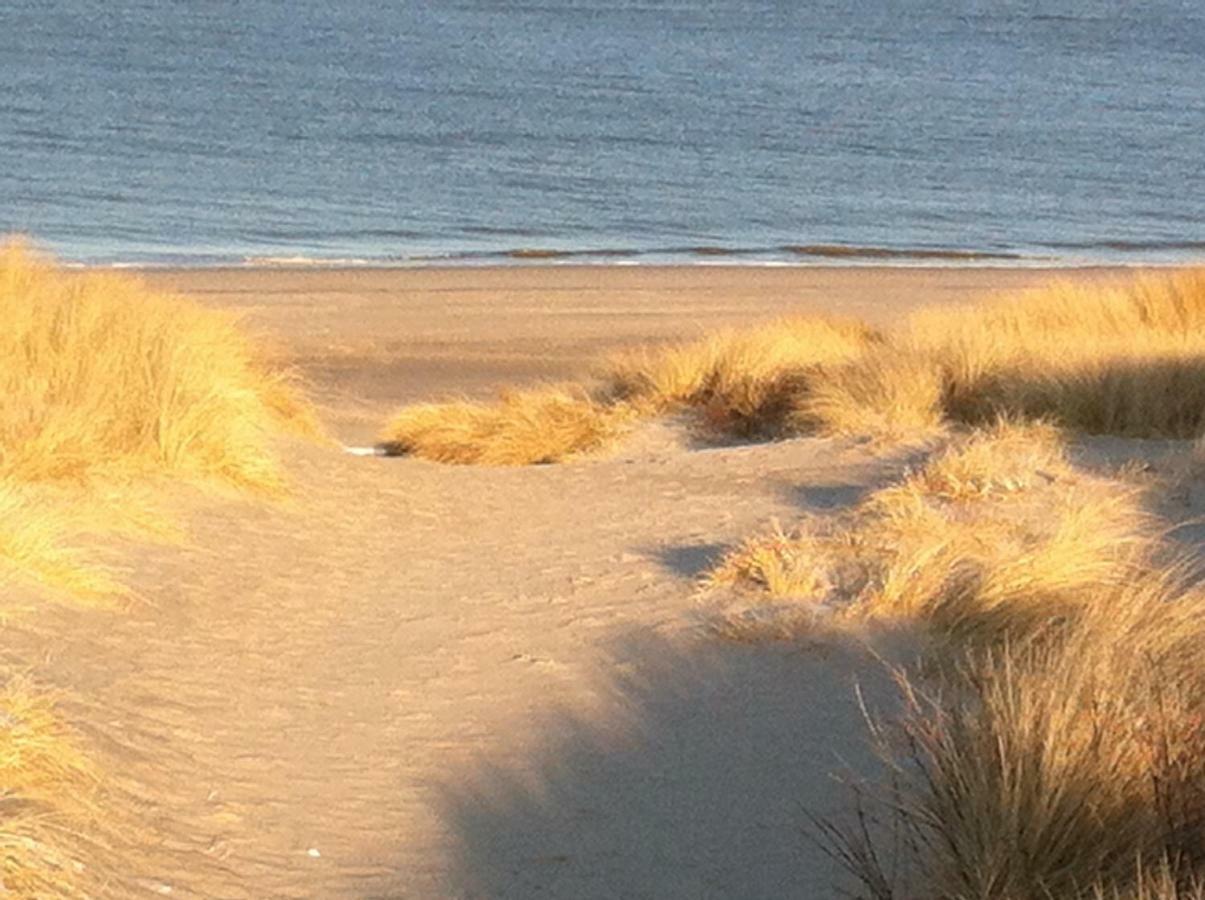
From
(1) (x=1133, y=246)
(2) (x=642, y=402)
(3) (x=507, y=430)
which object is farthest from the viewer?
(1) (x=1133, y=246)

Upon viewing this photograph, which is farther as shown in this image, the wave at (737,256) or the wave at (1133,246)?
the wave at (1133,246)

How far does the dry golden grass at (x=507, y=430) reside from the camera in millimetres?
12953

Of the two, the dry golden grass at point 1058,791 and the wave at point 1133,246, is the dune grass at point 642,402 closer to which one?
the dry golden grass at point 1058,791

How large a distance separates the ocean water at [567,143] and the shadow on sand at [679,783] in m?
18.0

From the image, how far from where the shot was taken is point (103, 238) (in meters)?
25.6

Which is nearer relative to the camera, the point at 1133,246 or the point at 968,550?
the point at 968,550

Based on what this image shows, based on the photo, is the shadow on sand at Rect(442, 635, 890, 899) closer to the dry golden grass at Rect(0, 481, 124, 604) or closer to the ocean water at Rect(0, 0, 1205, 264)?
the dry golden grass at Rect(0, 481, 124, 604)

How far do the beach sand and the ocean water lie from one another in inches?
575

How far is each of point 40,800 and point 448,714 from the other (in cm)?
192

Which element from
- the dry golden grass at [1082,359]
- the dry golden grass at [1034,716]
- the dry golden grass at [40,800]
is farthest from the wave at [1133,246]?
the dry golden grass at [40,800]

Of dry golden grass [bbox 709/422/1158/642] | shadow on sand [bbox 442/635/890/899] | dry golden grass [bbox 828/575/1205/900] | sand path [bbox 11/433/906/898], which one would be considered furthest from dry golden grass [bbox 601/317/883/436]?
dry golden grass [bbox 828/575/1205/900]

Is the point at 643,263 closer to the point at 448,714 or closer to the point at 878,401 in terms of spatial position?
the point at 878,401

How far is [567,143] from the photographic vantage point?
38500 mm

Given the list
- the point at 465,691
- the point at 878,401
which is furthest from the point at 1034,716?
the point at 878,401
